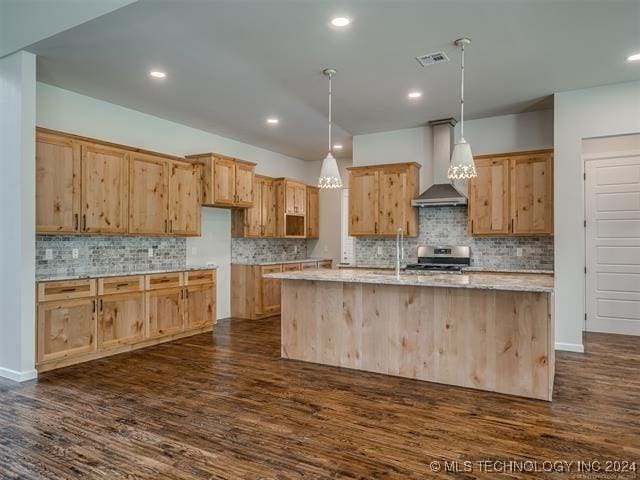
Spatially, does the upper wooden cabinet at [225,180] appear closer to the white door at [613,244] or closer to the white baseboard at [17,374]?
the white baseboard at [17,374]

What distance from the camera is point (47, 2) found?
3.55m

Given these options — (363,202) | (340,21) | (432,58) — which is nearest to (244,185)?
(363,202)

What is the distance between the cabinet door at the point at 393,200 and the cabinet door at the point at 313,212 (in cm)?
243

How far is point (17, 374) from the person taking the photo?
152 inches

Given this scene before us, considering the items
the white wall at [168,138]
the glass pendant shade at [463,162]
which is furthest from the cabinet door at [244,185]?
the glass pendant shade at [463,162]

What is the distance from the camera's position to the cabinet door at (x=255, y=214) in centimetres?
715

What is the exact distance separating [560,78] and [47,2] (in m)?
5.01

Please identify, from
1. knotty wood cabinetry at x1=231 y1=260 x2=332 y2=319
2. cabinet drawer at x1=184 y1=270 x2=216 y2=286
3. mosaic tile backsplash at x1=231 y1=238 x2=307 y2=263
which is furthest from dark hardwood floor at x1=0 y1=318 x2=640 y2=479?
mosaic tile backsplash at x1=231 y1=238 x2=307 y2=263

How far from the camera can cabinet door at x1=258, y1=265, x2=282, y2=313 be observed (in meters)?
7.03

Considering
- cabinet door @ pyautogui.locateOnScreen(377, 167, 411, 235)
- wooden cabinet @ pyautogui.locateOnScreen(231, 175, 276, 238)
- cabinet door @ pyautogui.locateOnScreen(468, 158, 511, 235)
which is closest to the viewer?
cabinet door @ pyautogui.locateOnScreen(468, 158, 511, 235)

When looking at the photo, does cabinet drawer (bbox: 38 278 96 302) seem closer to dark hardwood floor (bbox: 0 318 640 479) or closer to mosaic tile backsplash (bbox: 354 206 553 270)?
dark hardwood floor (bbox: 0 318 640 479)

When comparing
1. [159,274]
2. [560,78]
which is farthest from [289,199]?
[560,78]

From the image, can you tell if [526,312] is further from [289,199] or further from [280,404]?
[289,199]

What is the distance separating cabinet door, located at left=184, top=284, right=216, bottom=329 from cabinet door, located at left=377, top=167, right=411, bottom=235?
2.69m
